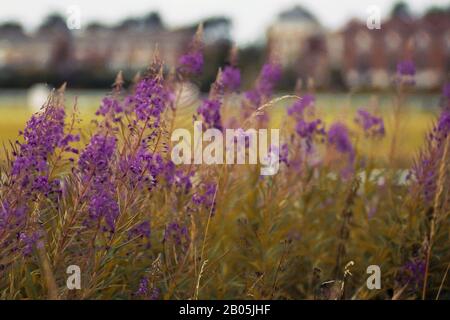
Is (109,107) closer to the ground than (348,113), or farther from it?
closer to the ground

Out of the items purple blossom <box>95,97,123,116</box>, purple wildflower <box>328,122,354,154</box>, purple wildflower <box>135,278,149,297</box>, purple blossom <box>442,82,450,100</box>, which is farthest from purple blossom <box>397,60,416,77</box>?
purple wildflower <box>135,278,149,297</box>

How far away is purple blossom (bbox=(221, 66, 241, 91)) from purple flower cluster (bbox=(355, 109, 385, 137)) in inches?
54.7

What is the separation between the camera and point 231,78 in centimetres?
569

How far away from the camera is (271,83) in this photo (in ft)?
19.7

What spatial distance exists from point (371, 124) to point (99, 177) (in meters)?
3.41

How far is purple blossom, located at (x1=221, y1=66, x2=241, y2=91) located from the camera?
5641 mm

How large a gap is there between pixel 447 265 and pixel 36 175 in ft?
9.25

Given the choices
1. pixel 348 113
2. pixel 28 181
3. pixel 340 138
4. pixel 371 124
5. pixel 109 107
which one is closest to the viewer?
pixel 28 181

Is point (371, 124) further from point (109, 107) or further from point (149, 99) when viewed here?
point (149, 99)

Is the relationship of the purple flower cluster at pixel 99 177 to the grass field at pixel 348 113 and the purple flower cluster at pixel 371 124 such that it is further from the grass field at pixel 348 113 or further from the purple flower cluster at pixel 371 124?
the purple flower cluster at pixel 371 124

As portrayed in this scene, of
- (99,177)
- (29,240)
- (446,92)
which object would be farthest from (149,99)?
(446,92)

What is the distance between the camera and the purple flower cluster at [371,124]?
6.46m

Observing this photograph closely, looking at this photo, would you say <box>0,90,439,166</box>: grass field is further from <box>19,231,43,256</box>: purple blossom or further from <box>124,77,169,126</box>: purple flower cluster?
<box>19,231,43,256</box>: purple blossom
